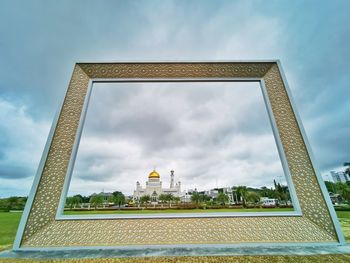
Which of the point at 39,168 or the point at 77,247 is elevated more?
the point at 39,168

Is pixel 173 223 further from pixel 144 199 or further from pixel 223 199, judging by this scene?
pixel 144 199

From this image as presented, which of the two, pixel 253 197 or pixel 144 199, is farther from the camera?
pixel 144 199

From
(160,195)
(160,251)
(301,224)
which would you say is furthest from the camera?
(160,195)

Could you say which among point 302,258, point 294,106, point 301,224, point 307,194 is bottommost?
point 302,258

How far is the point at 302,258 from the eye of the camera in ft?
6.21

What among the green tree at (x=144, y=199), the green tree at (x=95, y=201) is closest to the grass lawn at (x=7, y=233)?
the green tree at (x=95, y=201)

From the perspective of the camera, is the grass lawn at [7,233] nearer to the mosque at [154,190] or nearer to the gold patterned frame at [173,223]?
the gold patterned frame at [173,223]

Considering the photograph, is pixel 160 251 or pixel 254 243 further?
pixel 254 243

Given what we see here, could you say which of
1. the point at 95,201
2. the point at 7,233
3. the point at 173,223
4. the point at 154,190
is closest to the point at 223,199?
the point at 154,190

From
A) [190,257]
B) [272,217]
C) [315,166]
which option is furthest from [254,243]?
[315,166]

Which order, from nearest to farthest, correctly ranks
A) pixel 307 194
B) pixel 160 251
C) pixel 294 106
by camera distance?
pixel 160 251 → pixel 307 194 → pixel 294 106

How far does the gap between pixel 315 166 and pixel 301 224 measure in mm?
1031

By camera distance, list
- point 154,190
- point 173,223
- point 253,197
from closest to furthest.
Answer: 1. point 173,223
2. point 253,197
3. point 154,190

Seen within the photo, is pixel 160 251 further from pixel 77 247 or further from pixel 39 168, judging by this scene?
pixel 39 168
